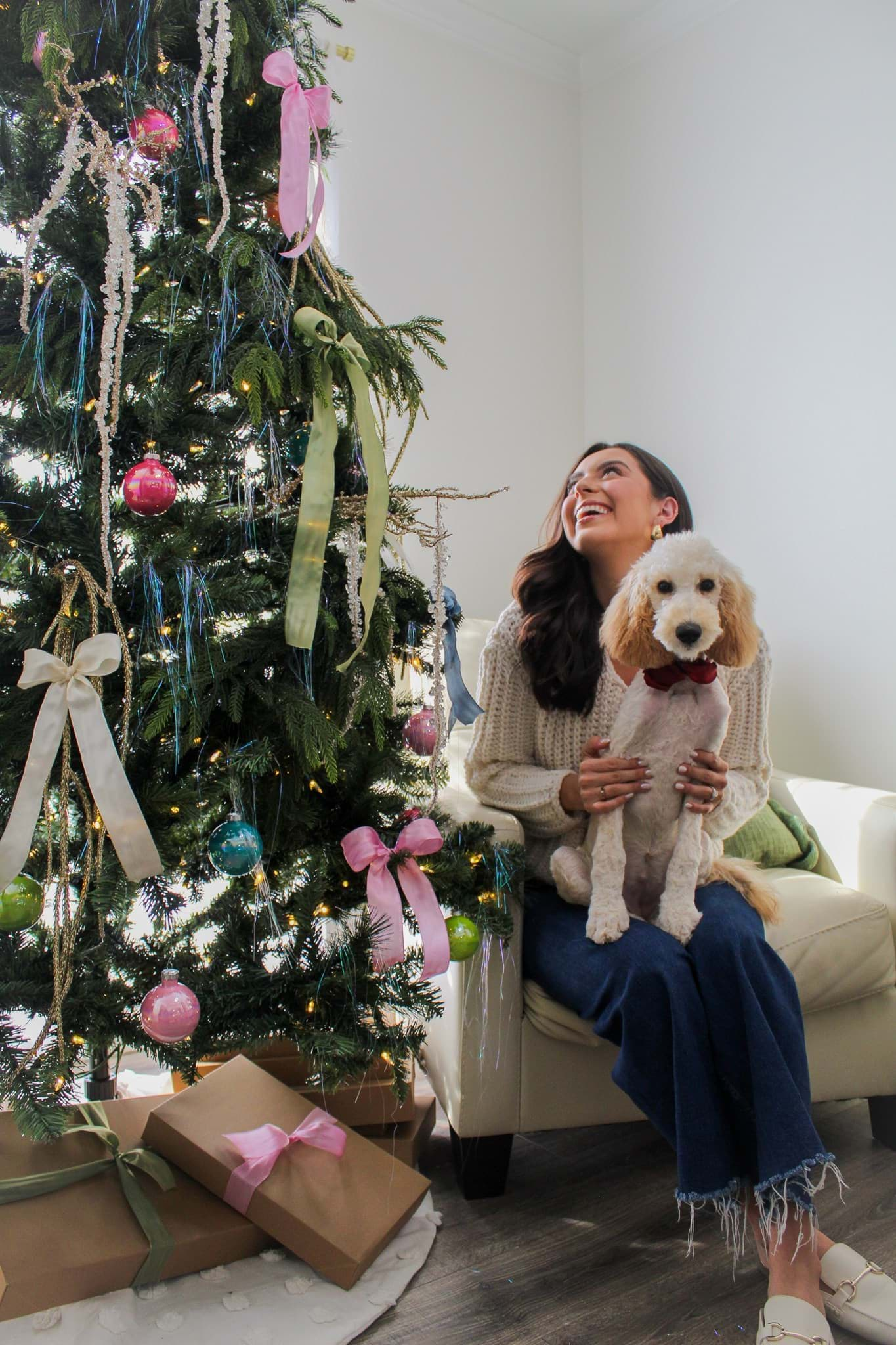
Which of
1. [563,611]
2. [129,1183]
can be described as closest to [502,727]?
[563,611]

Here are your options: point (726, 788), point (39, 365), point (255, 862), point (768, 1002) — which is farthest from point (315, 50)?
point (768, 1002)

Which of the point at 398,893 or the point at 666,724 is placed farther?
the point at 666,724

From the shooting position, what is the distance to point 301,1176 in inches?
50.6

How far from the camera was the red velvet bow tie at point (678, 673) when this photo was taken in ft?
4.40

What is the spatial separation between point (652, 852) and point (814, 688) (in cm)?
118

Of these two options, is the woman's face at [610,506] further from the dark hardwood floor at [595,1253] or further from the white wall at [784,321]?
the dark hardwood floor at [595,1253]

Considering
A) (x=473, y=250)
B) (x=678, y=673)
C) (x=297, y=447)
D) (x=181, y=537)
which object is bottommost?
(x=678, y=673)

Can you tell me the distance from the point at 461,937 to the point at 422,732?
0.90ft

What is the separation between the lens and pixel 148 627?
114cm

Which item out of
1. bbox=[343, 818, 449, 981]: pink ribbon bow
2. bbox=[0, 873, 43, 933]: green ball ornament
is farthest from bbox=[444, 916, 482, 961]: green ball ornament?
bbox=[0, 873, 43, 933]: green ball ornament

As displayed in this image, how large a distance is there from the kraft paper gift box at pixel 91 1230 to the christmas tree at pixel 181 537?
0.63ft

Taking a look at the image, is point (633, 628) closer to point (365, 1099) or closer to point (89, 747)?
point (89, 747)

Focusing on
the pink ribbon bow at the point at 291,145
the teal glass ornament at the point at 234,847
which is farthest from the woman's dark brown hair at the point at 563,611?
the pink ribbon bow at the point at 291,145

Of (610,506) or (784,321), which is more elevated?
(784,321)
